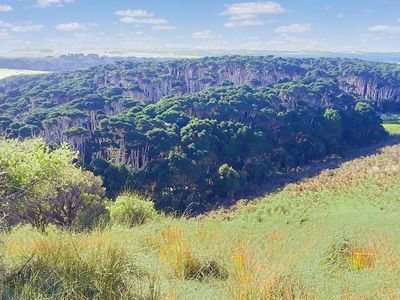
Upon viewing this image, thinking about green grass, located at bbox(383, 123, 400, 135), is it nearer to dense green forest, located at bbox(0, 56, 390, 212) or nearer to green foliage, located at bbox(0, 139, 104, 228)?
dense green forest, located at bbox(0, 56, 390, 212)

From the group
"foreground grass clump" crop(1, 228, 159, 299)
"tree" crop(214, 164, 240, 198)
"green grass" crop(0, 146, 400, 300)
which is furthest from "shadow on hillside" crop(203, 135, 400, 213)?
"foreground grass clump" crop(1, 228, 159, 299)

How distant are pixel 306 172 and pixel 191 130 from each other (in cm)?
1210

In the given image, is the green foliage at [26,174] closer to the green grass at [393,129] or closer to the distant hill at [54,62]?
the green grass at [393,129]

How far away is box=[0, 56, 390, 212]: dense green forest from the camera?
35.9 metres

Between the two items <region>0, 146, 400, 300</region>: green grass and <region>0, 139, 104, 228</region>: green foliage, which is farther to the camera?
<region>0, 139, 104, 228</region>: green foliage

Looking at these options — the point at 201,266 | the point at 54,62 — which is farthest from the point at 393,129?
the point at 54,62

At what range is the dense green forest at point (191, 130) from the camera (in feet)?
118

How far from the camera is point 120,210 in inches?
591

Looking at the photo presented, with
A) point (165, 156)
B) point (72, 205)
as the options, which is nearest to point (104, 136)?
point (165, 156)

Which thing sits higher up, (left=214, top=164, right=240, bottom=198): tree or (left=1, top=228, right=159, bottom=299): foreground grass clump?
(left=1, top=228, right=159, bottom=299): foreground grass clump

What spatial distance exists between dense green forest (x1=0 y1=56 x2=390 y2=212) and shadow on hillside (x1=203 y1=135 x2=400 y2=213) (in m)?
1.20

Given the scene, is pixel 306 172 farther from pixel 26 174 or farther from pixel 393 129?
pixel 26 174

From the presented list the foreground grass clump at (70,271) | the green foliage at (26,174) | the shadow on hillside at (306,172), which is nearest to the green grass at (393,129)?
the shadow on hillside at (306,172)

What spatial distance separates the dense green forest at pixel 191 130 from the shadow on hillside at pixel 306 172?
1.20m
